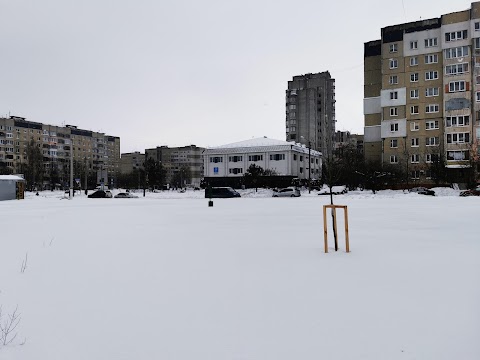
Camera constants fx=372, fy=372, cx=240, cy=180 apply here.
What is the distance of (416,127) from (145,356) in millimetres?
65254

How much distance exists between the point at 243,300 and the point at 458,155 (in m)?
60.1

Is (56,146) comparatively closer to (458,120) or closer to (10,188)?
(10,188)

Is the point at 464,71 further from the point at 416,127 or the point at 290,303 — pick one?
the point at 290,303

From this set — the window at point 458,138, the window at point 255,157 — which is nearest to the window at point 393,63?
the window at point 458,138

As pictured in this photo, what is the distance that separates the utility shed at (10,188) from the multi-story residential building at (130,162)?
11705cm

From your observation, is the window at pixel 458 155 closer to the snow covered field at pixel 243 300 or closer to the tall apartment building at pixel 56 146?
the snow covered field at pixel 243 300

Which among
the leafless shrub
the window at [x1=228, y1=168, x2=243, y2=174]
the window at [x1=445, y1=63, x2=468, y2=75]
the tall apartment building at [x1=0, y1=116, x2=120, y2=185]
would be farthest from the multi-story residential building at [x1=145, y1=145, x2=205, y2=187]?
the leafless shrub

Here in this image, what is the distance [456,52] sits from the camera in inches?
2238

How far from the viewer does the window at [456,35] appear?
56.2 meters

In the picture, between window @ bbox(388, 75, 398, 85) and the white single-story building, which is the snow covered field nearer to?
window @ bbox(388, 75, 398, 85)

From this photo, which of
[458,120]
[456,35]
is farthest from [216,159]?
[456,35]

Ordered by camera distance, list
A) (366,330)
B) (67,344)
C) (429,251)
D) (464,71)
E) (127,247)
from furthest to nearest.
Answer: (464,71)
(127,247)
(429,251)
(366,330)
(67,344)

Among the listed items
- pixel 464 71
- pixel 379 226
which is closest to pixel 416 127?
pixel 464 71

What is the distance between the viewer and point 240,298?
17.5ft
